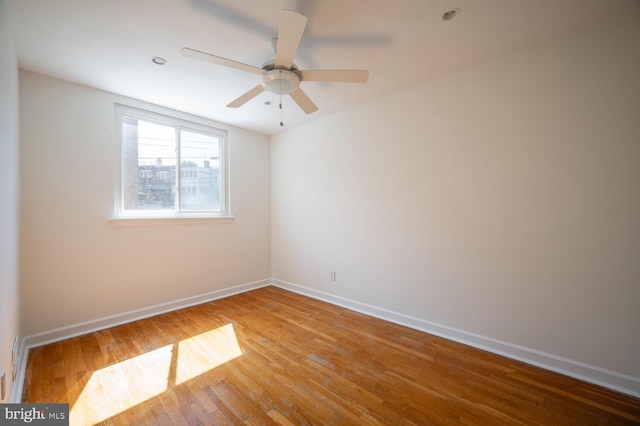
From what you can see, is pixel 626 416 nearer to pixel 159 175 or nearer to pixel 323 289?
pixel 323 289

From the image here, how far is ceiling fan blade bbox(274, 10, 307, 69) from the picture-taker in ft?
4.23

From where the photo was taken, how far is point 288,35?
4.70 feet

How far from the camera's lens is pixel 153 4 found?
158 centimetres

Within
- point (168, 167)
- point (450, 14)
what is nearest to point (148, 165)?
point (168, 167)

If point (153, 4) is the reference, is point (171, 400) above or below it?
below

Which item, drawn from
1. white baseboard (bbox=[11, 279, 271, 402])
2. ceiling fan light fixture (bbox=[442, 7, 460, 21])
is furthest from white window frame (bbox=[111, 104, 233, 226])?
ceiling fan light fixture (bbox=[442, 7, 460, 21])

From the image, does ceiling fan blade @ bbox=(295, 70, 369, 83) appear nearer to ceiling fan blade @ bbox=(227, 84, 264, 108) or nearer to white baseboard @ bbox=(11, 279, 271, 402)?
ceiling fan blade @ bbox=(227, 84, 264, 108)

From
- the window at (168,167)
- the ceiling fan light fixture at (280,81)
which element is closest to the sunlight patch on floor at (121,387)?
the window at (168,167)

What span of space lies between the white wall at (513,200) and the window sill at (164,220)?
1.87 meters

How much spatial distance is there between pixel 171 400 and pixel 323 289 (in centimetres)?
218

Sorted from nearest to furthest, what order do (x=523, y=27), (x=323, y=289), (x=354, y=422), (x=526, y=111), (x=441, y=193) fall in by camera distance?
(x=354, y=422) < (x=523, y=27) < (x=526, y=111) < (x=441, y=193) < (x=323, y=289)

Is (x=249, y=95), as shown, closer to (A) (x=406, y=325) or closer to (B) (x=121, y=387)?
(B) (x=121, y=387)

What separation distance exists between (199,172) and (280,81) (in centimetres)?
223

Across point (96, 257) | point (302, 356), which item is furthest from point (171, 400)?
point (96, 257)
